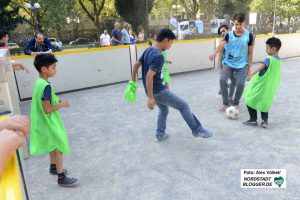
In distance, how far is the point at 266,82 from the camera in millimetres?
4582

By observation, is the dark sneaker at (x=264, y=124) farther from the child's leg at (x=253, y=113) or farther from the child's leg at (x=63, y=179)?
the child's leg at (x=63, y=179)

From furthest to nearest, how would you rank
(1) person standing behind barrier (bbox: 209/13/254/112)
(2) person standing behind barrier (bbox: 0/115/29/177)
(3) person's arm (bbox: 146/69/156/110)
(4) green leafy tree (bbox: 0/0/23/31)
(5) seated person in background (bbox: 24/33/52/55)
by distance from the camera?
1. (4) green leafy tree (bbox: 0/0/23/31)
2. (5) seated person in background (bbox: 24/33/52/55)
3. (1) person standing behind barrier (bbox: 209/13/254/112)
4. (3) person's arm (bbox: 146/69/156/110)
5. (2) person standing behind barrier (bbox: 0/115/29/177)

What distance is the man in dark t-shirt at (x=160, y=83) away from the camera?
3.73 m

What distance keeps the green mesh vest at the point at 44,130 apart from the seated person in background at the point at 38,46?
4.58 meters

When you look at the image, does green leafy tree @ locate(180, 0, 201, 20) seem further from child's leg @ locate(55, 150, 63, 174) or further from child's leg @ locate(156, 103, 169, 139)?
child's leg @ locate(55, 150, 63, 174)

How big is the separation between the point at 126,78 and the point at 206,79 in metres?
2.64

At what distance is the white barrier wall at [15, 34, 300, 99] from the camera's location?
25.2 feet

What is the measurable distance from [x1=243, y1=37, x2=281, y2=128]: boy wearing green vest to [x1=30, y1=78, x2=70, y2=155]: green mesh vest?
3.11 metres

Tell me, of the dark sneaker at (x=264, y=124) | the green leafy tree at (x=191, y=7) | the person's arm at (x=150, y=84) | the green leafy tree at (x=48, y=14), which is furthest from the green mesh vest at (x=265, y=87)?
the green leafy tree at (x=191, y=7)

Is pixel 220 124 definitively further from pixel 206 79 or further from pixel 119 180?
pixel 206 79

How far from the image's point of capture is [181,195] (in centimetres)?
303

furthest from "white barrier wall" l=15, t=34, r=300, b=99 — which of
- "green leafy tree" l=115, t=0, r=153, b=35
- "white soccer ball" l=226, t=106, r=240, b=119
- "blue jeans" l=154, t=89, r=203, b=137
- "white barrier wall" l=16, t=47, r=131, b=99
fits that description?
"green leafy tree" l=115, t=0, r=153, b=35

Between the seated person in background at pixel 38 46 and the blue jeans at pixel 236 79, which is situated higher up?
the seated person in background at pixel 38 46

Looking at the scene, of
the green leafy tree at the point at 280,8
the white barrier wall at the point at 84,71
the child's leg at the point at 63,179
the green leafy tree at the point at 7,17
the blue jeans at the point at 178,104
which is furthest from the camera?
the green leafy tree at the point at 280,8
